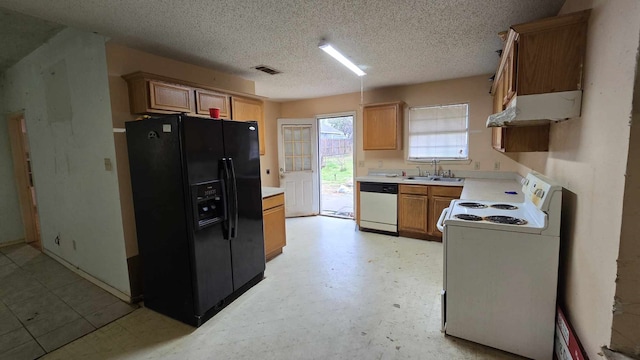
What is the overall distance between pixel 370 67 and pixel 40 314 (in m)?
4.20

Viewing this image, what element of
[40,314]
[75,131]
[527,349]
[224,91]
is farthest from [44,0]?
[527,349]

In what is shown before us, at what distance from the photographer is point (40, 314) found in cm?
243

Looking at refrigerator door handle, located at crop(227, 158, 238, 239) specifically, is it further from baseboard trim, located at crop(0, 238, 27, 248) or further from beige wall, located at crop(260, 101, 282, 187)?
baseboard trim, located at crop(0, 238, 27, 248)

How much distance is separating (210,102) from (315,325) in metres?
2.54

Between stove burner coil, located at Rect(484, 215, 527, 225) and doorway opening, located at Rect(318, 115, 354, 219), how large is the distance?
12.7ft

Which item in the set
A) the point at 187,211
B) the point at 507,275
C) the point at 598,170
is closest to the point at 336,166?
the point at 187,211

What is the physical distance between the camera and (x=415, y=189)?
408 cm

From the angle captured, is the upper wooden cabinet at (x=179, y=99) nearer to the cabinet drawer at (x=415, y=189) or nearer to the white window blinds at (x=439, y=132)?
the cabinet drawer at (x=415, y=189)

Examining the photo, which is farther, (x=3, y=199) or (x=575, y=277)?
(x=3, y=199)

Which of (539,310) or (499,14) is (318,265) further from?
(499,14)

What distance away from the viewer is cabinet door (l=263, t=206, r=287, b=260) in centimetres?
337

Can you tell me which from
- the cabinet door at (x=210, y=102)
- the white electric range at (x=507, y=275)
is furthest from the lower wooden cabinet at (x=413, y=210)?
the cabinet door at (x=210, y=102)

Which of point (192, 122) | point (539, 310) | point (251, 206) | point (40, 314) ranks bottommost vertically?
point (40, 314)

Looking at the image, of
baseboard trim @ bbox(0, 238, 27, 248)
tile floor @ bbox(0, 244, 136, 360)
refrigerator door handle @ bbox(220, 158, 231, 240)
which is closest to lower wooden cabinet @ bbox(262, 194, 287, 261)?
refrigerator door handle @ bbox(220, 158, 231, 240)
